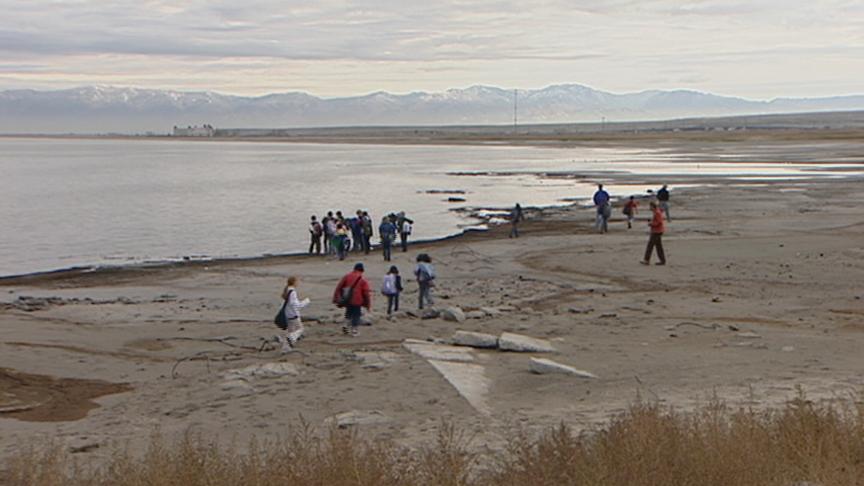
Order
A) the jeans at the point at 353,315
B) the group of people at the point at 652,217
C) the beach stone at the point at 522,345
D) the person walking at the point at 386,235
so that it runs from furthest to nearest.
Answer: the person walking at the point at 386,235 < the group of people at the point at 652,217 < the jeans at the point at 353,315 < the beach stone at the point at 522,345

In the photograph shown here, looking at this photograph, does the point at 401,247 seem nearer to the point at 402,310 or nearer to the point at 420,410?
the point at 402,310

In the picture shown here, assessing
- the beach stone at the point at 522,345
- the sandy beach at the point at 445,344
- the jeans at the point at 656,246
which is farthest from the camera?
the jeans at the point at 656,246

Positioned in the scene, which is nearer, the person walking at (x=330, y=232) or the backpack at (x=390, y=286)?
the backpack at (x=390, y=286)

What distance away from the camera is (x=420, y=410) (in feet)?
40.8

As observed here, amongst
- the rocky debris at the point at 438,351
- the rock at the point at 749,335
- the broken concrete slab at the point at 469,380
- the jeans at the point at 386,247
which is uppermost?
the rock at the point at 749,335

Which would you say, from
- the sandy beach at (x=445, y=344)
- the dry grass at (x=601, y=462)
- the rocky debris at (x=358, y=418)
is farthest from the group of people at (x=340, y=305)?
the dry grass at (x=601, y=462)

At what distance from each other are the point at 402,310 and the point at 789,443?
41.6ft

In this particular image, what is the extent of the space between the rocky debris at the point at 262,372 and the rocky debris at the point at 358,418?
272 centimetres

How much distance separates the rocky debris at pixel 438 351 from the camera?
595 inches

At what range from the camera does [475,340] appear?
1599cm

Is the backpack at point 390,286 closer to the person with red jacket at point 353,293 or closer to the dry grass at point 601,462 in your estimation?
the person with red jacket at point 353,293

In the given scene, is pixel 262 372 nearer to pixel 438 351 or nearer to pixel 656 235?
pixel 438 351

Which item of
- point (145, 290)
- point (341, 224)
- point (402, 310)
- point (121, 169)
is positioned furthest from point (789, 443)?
point (121, 169)

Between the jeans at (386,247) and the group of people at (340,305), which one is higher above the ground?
the group of people at (340,305)
